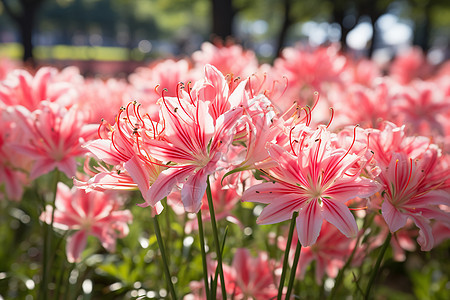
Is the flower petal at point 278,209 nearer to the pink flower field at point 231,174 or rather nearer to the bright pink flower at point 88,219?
the pink flower field at point 231,174

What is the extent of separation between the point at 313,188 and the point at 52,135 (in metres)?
A: 0.93

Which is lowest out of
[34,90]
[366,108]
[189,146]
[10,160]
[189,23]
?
[189,23]

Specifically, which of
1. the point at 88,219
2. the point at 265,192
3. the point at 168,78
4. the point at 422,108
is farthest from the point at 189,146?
the point at 422,108

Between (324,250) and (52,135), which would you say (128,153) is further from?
(324,250)

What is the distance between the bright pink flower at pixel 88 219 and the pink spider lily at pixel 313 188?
2.36 feet

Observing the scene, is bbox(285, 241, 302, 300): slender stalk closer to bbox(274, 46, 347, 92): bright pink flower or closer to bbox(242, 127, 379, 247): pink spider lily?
bbox(242, 127, 379, 247): pink spider lily

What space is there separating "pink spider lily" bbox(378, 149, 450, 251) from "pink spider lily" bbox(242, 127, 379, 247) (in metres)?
0.13

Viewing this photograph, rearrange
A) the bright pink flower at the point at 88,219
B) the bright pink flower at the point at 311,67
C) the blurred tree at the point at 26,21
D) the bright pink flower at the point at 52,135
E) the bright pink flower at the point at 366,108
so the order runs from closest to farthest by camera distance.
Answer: the bright pink flower at the point at 52,135, the bright pink flower at the point at 88,219, the bright pink flower at the point at 366,108, the bright pink flower at the point at 311,67, the blurred tree at the point at 26,21

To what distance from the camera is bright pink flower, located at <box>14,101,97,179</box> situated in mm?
1547

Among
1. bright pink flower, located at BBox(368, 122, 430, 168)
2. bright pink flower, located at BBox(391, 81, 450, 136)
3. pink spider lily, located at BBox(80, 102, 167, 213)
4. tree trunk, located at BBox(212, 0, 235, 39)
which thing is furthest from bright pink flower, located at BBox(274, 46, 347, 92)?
tree trunk, located at BBox(212, 0, 235, 39)

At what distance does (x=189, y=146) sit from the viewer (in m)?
1.05

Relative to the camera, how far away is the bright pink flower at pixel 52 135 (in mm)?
1547

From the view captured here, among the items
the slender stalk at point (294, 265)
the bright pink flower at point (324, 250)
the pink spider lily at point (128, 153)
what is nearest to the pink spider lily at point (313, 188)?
the slender stalk at point (294, 265)

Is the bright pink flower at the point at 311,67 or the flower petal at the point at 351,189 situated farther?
the bright pink flower at the point at 311,67
